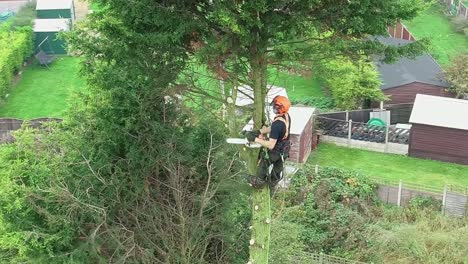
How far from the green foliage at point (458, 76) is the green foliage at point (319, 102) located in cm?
484

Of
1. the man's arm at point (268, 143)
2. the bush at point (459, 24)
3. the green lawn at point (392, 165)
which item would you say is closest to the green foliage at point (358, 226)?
the green lawn at point (392, 165)

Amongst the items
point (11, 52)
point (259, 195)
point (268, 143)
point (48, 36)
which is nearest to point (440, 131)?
point (259, 195)

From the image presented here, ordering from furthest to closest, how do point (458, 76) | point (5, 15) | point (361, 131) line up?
point (5, 15), point (458, 76), point (361, 131)

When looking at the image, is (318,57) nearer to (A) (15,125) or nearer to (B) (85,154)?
(B) (85,154)

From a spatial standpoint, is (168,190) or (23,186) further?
(168,190)

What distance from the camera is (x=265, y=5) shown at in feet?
24.9

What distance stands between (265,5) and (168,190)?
5526 millimetres

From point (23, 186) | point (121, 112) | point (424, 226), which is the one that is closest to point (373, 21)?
point (121, 112)

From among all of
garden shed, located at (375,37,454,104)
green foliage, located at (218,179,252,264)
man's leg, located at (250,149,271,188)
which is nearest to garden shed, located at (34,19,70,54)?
garden shed, located at (375,37,454,104)

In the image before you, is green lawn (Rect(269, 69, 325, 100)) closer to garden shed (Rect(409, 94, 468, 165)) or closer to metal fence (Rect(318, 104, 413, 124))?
metal fence (Rect(318, 104, 413, 124))

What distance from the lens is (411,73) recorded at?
968 inches

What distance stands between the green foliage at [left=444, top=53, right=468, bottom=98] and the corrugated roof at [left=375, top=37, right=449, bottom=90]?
1.19 feet

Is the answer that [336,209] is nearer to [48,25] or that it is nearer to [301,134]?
[301,134]

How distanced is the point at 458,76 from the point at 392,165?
5.62 meters
